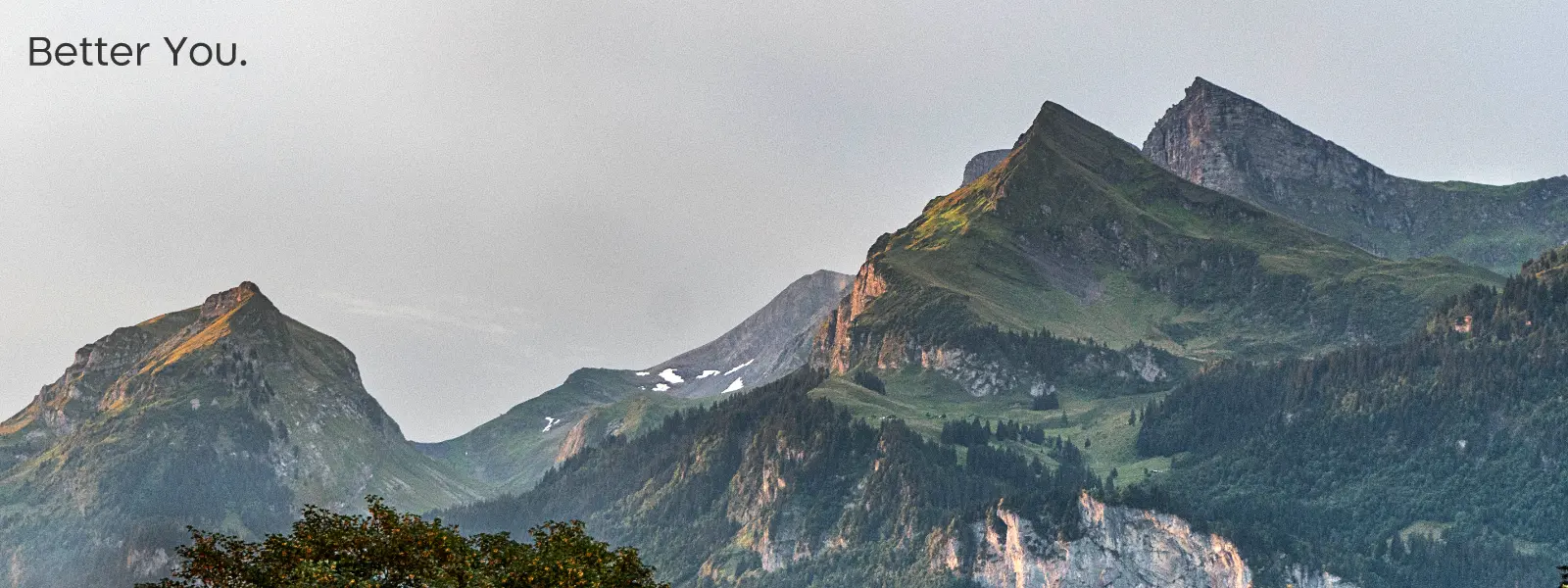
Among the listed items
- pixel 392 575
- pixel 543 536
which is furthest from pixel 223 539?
pixel 543 536

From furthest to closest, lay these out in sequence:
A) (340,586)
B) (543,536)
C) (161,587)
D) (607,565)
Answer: (543,536)
(607,565)
(161,587)
(340,586)

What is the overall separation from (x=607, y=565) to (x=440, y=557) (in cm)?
1199

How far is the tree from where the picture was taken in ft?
347

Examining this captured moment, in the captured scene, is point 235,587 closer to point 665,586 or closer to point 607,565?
point 607,565

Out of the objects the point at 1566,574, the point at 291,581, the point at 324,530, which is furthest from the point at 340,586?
the point at 1566,574

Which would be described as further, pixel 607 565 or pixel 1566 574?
pixel 607 565

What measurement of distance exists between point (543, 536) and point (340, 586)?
27377 millimetres

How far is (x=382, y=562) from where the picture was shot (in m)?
109

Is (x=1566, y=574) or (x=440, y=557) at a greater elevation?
(x=440, y=557)

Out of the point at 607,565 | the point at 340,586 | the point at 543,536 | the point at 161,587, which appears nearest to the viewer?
the point at 340,586

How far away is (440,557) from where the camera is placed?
368 feet

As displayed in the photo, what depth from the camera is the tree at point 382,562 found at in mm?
105825

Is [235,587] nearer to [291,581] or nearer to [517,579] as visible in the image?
[291,581]

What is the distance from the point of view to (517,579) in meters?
113
